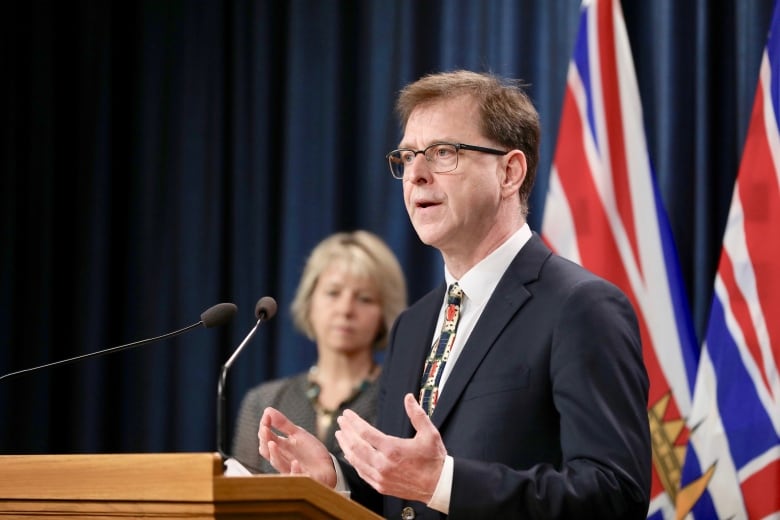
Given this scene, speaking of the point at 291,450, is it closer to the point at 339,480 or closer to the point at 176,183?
the point at 339,480

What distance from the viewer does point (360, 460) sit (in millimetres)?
1948

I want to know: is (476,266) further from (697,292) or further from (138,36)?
(138,36)

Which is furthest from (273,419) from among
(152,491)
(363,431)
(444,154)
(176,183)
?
(176,183)

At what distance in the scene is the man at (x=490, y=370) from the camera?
6.85 ft

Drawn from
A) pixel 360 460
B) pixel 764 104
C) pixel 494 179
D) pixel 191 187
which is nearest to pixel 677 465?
pixel 764 104

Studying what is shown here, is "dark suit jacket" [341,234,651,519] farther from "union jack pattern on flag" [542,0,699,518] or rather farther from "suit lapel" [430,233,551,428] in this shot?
"union jack pattern on flag" [542,0,699,518]

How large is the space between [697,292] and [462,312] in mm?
1692

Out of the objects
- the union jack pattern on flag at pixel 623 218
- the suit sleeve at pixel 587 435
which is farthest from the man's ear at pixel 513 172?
the union jack pattern on flag at pixel 623 218

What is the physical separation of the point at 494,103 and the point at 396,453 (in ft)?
3.34

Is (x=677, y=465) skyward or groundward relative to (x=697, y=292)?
groundward

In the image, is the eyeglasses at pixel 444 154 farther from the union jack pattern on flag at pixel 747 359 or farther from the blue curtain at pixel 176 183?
the blue curtain at pixel 176 183

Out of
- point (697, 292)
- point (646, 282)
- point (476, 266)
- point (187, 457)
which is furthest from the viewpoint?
point (697, 292)

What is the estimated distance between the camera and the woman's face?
160 inches

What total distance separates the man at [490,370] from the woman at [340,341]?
46.9 inches
